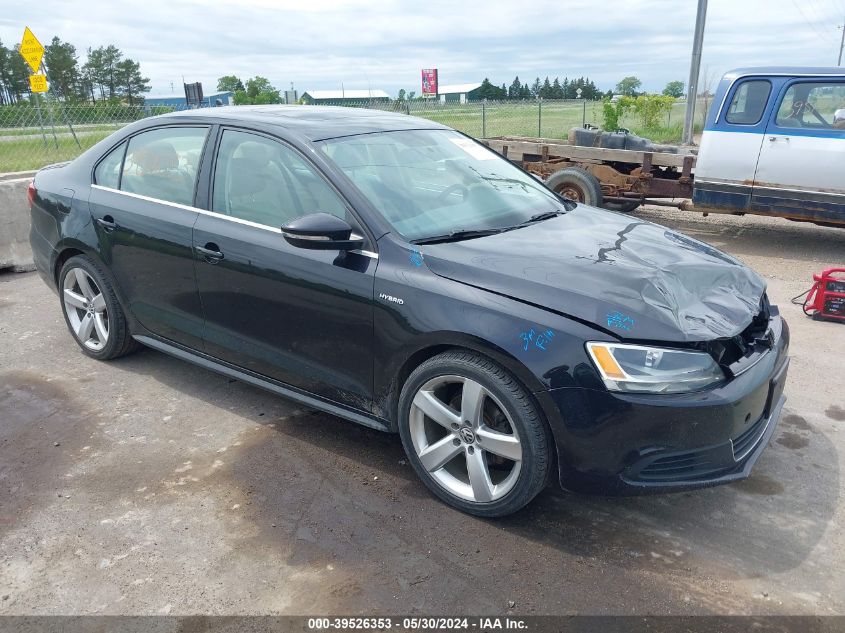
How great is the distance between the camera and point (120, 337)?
4766 mm

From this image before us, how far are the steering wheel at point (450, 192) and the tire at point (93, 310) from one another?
2284 mm

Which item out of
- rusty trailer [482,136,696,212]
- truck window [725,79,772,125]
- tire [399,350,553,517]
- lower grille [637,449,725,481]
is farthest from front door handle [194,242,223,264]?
truck window [725,79,772,125]

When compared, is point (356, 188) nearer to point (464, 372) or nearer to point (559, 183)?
point (464, 372)

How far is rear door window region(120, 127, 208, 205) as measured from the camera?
13.2 ft

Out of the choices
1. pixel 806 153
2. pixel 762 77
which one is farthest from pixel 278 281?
pixel 762 77

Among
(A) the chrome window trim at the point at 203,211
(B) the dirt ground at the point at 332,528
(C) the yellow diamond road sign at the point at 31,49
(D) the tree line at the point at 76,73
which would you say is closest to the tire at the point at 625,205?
(B) the dirt ground at the point at 332,528

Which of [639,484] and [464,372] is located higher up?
[464,372]

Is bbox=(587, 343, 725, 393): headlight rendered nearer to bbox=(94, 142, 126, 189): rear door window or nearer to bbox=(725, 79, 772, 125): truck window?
bbox=(94, 142, 126, 189): rear door window

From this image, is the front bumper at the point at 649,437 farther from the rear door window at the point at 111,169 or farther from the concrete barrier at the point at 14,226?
the concrete barrier at the point at 14,226

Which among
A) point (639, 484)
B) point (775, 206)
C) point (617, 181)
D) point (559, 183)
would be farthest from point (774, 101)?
point (639, 484)

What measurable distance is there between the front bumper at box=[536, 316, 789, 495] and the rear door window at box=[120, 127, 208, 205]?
2.48 meters

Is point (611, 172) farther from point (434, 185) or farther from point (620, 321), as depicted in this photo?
point (620, 321)

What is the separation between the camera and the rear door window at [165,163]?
4.04m

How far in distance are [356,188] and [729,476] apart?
2080mm
